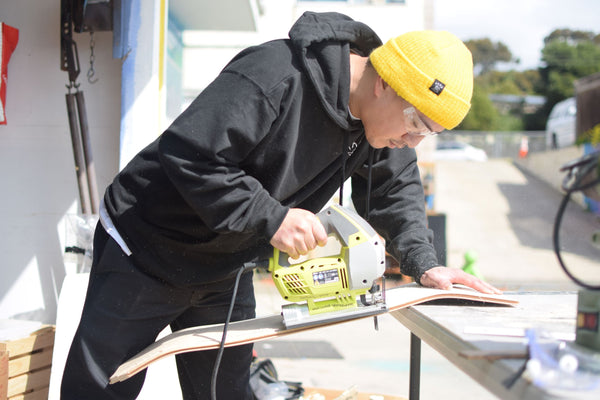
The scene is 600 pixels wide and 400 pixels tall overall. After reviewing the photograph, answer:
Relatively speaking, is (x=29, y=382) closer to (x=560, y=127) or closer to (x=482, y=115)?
(x=560, y=127)

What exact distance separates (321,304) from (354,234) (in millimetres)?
232

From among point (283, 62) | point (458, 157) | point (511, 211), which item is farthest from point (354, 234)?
point (458, 157)

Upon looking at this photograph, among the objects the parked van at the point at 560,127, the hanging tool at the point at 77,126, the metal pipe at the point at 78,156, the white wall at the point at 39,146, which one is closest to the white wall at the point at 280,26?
the white wall at the point at 39,146

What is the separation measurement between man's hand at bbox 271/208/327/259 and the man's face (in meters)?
0.40

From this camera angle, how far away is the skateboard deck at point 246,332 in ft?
4.68

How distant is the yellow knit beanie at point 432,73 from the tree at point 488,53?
243ft

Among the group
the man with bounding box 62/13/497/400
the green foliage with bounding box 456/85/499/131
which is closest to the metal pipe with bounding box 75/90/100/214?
the man with bounding box 62/13/497/400

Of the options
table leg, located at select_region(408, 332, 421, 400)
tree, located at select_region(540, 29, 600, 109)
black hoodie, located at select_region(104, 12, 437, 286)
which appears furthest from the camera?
tree, located at select_region(540, 29, 600, 109)

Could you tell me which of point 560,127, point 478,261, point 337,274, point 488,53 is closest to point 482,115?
point 560,127

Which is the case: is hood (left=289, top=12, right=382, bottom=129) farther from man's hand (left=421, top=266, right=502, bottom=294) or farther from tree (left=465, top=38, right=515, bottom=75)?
tree (left=465, top=38, right=515, bottom=75)

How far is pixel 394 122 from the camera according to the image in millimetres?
1597

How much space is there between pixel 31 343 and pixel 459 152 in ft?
78.6

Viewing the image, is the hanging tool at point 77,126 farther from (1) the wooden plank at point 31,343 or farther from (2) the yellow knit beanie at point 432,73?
(2) the yellow knit beanie at point 432,73

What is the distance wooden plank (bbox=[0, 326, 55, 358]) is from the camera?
2553mm
